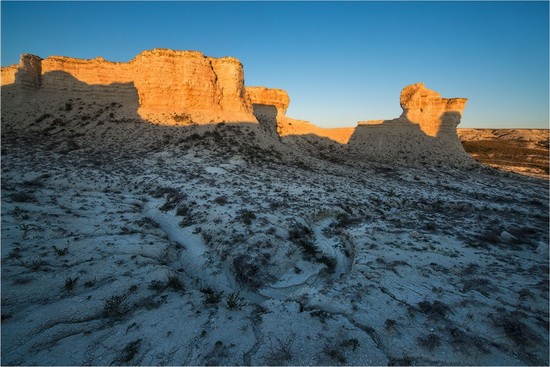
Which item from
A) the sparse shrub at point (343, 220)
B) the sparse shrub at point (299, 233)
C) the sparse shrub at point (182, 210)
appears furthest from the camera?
the sparse shrub at point (343, 220)

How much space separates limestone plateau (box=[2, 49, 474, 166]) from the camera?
90.5 feet

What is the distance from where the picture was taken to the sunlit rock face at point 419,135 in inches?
1469

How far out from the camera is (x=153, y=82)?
27.5m

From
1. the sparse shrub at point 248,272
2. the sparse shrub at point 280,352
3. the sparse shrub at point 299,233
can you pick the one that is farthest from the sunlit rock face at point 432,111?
the sparse shrub at point 280,352

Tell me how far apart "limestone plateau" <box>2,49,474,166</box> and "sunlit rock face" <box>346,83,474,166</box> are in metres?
0.14

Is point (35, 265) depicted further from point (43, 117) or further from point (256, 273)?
point (43, 117)

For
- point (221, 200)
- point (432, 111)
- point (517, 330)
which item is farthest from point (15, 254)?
point (432, 111)

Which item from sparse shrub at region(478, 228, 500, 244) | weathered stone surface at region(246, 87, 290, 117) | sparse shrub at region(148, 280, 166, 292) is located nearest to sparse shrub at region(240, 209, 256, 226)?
sparse shrub at region(148, 280, 166, 292)

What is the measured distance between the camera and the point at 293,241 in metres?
10.1

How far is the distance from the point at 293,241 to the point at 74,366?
284 inches

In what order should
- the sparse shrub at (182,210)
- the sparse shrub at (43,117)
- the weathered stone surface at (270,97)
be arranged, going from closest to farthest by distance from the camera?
Result: the sparse shrub at (182,210)
the sparse shrub at (43,117)
the weathered stone surface at (270,97)

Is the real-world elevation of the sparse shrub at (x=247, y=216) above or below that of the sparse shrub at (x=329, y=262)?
above

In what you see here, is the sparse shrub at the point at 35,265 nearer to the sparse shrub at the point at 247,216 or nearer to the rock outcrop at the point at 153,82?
the sparse shrub at the point at 247,216

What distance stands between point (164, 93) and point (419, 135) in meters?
37.4
